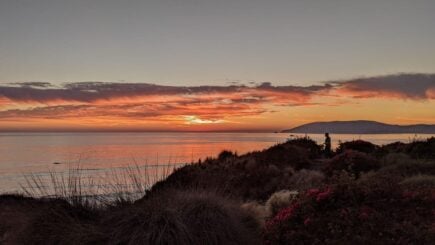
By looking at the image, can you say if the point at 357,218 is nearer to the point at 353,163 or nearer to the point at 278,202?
the point at 278,202

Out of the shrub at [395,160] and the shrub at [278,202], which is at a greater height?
the shrub at [395,160]

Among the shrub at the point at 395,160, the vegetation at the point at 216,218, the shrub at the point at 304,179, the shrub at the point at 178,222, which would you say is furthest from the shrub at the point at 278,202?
the shrub at the point at 395,160

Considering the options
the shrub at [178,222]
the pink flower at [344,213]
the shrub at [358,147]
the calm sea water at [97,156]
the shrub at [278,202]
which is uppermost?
the shrub at [358,147]

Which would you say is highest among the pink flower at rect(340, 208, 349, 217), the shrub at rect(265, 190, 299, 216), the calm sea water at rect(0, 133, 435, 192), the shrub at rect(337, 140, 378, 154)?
the shrub at rect(337, 140, 378, 154)

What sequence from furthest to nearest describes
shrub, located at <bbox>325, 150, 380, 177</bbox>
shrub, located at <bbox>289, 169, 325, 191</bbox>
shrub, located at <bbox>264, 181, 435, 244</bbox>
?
shrub, located at <bbox>325, 150, 380, 177</bbox> → shrub, located at <bbox>289, 169, 325, 191</bbox> → shrub, located at <bbox>264, 181, 435, 244</bbox>

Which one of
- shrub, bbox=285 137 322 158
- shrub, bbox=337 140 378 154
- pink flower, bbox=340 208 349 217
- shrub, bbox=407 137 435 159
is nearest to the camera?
pink flower, bbox=340 208 349 217

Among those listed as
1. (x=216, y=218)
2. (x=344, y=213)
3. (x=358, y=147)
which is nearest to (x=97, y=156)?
(x=358, y=147)

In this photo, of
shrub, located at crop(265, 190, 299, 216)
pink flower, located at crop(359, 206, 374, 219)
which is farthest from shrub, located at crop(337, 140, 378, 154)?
pink flower, located at crop(359, 206, 374, 219)

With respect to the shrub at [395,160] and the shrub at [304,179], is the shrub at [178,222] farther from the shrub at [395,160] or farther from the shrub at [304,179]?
the shrub at [395,160]

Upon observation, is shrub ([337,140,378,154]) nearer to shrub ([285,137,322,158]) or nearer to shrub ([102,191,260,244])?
shrub ([285,137,322,158])

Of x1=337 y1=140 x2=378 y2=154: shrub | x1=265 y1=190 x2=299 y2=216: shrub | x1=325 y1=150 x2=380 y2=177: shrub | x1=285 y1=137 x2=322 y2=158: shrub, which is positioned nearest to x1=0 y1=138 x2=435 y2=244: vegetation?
x1=265 y1=190 x2=299 y2=216: shrub

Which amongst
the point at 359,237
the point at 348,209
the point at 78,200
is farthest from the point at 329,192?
the point at 78,200

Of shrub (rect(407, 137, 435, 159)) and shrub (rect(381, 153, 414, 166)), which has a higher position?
shrub (rect(407, 137, 435, 159))

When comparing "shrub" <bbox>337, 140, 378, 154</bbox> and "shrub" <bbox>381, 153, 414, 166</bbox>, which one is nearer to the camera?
"shrub" <bbox>381, 153, 414, 166</bbox>
